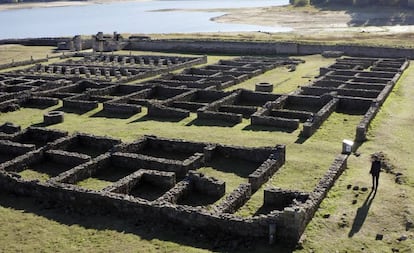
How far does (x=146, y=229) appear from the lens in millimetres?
12586

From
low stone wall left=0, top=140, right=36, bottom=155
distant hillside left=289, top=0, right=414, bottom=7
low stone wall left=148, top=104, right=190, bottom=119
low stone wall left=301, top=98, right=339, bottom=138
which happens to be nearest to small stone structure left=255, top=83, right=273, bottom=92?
low stone wall left=301, top=98, right=339, bottom=138

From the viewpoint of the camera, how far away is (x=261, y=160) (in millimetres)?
17141

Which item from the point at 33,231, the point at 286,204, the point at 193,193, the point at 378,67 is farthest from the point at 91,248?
the point at 378,67

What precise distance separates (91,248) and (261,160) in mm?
7251

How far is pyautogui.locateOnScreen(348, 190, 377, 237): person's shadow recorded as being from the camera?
1227cm

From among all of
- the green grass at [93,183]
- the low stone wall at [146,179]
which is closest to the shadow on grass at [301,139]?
the low stone wall at [146,179]

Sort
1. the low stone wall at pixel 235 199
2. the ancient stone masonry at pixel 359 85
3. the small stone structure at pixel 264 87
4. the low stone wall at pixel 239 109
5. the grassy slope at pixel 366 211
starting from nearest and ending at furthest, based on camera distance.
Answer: the grassy slope at pixel 366 211, the low stone wall at pixel 235 199, the ancient stone masonry at pixel 359 85, the low stone wall at pixel 239 109, the small stone structure at pixel 264 87

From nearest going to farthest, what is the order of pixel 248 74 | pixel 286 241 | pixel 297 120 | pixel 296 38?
pixel 286 241, pixel 297 120, pixel 248 74, pixel 296 38

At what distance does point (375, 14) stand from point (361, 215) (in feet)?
260

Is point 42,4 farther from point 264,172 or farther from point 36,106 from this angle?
point 264,172

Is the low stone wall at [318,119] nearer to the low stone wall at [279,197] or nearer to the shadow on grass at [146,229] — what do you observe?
the low stone wall at [279,197]

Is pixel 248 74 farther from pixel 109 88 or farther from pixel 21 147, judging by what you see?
pixel 21 147

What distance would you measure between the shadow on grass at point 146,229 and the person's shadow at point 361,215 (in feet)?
6.13

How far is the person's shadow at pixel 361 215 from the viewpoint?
40.2ft
